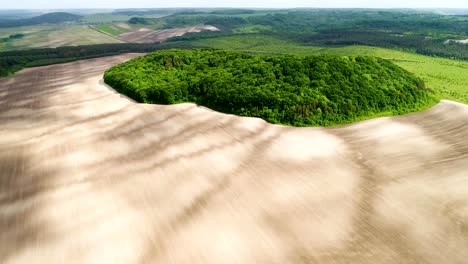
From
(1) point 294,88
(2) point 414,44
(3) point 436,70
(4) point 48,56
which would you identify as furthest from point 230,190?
(2) point 414,44

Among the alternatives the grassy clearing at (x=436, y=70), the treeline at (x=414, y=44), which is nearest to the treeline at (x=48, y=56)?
the grassy clearing at (x=436, y=70)

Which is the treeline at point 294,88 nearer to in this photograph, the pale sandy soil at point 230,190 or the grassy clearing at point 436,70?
the pale sandy soil at point 230,190

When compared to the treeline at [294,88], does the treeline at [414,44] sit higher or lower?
higher

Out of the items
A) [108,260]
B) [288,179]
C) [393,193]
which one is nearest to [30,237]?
[108,260]

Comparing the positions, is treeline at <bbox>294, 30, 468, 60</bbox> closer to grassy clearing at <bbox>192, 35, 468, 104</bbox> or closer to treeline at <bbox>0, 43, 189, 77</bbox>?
grassy clearing at <bbox>192, 35, 468, 104</bbox>

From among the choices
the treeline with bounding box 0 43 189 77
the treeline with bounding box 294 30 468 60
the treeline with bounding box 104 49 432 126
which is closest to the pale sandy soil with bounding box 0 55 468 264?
the treeline with bounding box 104 49 432 126

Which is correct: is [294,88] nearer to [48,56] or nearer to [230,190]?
[230,190]
